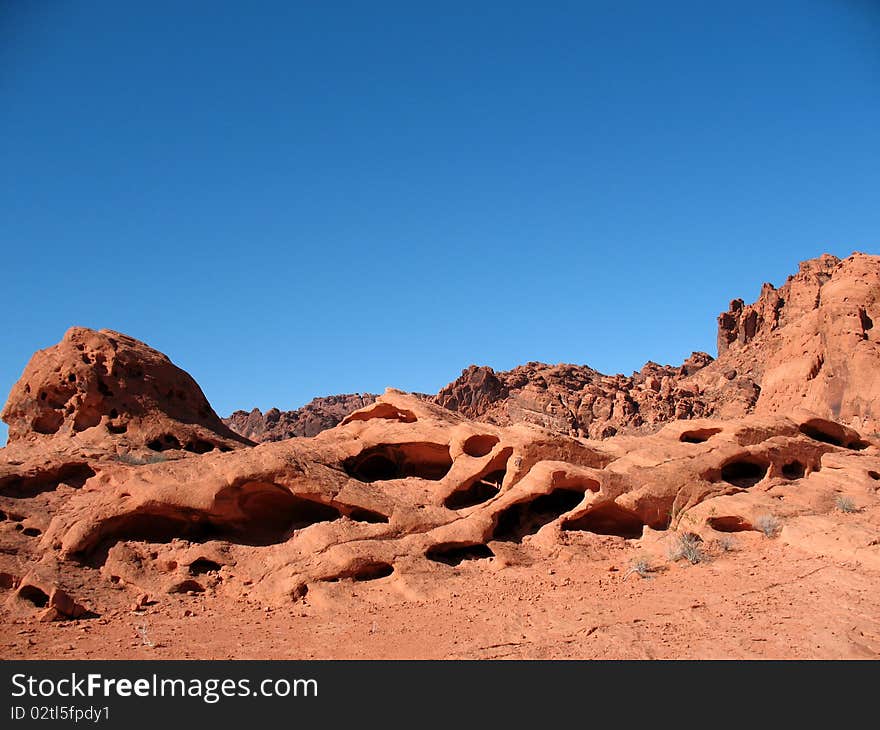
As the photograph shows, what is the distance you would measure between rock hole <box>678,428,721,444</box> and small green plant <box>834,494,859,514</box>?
2530 millimetres

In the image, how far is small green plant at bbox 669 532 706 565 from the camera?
1154 centimetres

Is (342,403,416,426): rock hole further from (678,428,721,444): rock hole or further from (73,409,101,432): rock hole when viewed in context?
(73,409,101,432): rock hole

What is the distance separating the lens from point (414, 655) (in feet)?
27.4

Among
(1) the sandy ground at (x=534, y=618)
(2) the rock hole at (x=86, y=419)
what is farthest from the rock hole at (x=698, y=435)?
(2) the rock hole at (x=86, y=419)

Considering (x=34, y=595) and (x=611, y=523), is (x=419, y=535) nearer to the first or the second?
(x=611, y=523)

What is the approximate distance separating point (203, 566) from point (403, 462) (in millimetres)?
4081

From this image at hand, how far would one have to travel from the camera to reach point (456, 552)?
12.1 metres

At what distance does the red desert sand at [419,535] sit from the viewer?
9.06 meters

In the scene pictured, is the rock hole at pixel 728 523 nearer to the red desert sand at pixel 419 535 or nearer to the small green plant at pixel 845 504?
the red desert sand at pixel 419 535

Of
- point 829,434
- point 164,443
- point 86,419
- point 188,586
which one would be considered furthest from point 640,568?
point 86,419

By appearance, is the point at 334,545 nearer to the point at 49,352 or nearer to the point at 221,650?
the point at 221,650

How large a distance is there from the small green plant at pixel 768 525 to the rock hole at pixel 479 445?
4.54 meters

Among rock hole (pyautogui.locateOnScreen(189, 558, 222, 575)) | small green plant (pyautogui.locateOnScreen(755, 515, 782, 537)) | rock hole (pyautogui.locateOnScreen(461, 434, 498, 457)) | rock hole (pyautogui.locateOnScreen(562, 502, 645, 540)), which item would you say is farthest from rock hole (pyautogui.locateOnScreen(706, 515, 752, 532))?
rock hole (pyautogui.locateOnScreen(189, 558, 222, 575))

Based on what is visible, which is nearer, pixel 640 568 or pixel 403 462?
pixel 640 568
